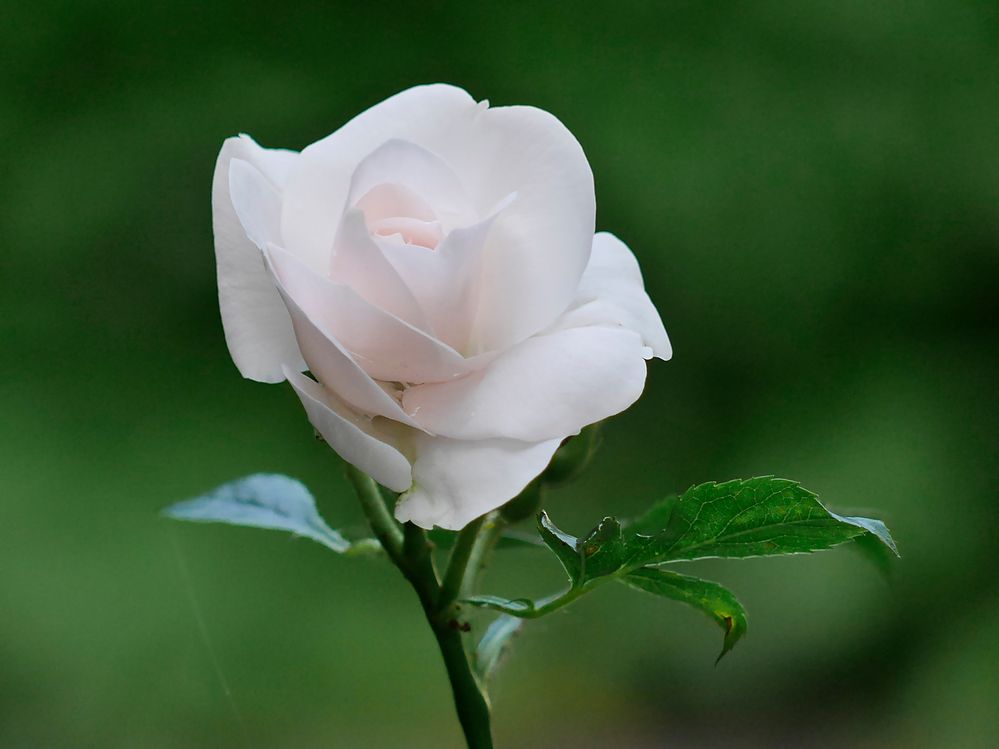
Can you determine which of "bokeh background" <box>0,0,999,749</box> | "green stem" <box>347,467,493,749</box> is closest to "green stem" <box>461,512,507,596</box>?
"green stem" <box>347,467,493,749</box>

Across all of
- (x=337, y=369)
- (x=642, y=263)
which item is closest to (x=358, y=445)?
(x=337, y=369)

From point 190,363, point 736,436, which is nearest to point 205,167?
point 190,363

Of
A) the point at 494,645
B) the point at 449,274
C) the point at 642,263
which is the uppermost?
the point at 449,274

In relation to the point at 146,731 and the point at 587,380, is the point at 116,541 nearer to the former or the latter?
the point at 146,731

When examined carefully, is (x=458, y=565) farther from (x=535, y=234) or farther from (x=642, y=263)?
(x=642, y=263)

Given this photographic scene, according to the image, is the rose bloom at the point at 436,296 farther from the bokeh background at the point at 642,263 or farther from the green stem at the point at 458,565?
the bokeh background at the point at 642,263

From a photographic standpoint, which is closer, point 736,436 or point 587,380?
point 587,380
